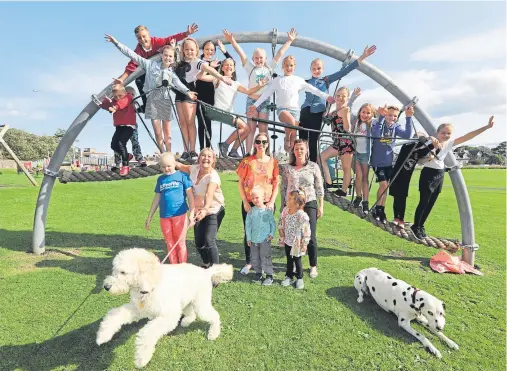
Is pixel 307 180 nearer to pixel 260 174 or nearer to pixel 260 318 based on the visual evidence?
pixel 260 174

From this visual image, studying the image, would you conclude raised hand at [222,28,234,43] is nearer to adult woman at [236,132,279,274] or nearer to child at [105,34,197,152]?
child at [105,34,197,152]

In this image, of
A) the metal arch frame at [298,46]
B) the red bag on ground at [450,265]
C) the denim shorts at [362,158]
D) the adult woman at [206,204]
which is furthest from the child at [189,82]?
the red bag on ground at [450,265]

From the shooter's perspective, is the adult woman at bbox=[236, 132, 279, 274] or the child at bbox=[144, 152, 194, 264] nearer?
the child at bbox=[144, 152, 194, 264]

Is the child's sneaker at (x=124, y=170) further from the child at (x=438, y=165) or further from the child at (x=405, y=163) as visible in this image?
the child at (x=438, y=165)

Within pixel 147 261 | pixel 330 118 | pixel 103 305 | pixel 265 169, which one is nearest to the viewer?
pixel 147 261

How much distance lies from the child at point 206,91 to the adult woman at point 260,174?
1196 millimetres

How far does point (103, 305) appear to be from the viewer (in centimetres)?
418

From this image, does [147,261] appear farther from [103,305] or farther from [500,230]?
[500,230]

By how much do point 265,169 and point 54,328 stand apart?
3.31m

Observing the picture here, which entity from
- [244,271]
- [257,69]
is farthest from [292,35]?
[244,271]

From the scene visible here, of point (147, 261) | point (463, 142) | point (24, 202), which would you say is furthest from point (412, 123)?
point (24, 202)

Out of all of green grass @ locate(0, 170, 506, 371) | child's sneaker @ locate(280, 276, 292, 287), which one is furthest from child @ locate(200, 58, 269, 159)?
green grass @ locate(0, 170, 506, 371)

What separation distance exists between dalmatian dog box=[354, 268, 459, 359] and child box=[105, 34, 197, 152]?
153 inches

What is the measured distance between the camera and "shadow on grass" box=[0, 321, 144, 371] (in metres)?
3.04
